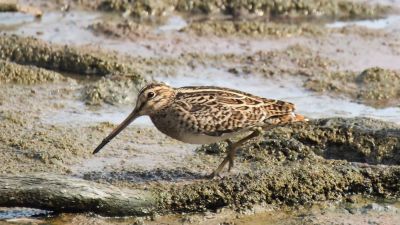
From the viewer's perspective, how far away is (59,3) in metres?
13.3

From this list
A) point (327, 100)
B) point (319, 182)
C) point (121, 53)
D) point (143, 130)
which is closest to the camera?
point (319, 182)

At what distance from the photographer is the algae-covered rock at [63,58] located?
34.8 feet

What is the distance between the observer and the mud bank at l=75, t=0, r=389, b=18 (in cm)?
1323

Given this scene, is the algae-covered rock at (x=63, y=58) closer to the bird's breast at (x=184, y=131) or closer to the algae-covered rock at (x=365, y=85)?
the algae-covered rock at (x=365, y=85)

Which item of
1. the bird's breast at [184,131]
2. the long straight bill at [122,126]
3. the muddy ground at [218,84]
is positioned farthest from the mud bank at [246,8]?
the bird's breast at [184,131]

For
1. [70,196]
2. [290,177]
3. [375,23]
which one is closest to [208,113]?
[290,177]

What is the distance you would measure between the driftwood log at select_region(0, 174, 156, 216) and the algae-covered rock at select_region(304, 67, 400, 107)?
3996 millimetres

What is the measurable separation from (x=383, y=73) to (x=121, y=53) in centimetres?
286

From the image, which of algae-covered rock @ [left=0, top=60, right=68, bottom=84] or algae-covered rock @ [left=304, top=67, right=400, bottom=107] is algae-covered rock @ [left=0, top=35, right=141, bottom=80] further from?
algae-covered rock @ [left=304, top=67, right=400, bottom=107]

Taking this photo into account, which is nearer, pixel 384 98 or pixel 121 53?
pixel 384 98

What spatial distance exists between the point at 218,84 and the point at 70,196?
162 inches

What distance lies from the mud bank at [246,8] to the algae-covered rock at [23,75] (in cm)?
323

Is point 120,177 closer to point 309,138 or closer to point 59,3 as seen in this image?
point 309,138

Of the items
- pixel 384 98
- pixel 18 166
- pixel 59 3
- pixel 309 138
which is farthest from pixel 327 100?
pixel 59 3
